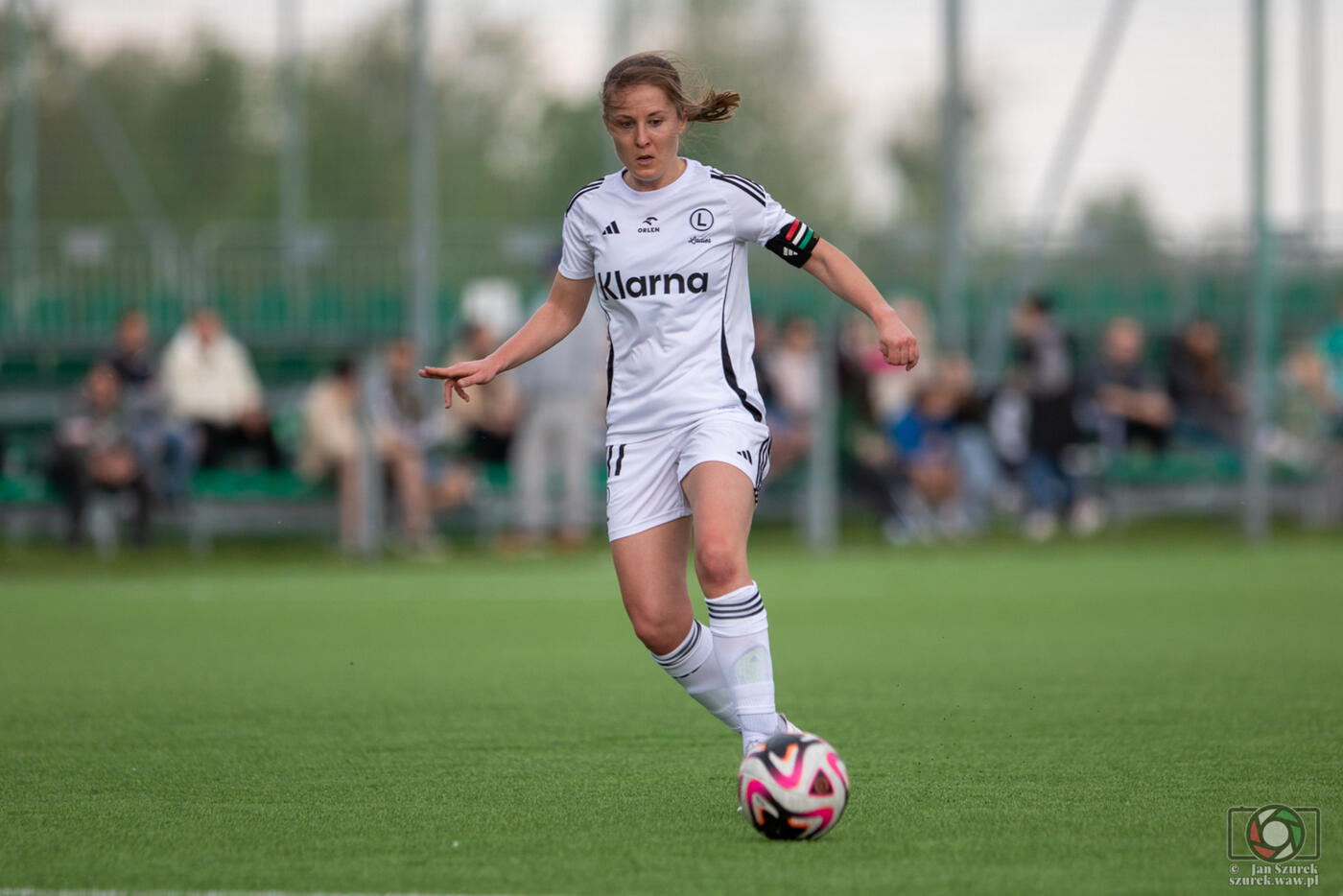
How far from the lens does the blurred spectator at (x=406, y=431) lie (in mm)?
15672

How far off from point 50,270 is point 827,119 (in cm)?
912

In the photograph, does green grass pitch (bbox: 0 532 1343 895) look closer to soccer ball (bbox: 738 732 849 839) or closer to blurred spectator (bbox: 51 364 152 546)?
soccer ball (bbox: 738 732 849 839)

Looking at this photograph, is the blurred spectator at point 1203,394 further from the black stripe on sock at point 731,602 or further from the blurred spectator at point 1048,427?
the black stripe on sock at point 731,602

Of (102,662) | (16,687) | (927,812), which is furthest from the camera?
(102,662)

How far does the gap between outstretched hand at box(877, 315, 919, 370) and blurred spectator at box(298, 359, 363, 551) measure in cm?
1110

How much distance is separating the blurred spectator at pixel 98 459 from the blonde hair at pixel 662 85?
1097 cm

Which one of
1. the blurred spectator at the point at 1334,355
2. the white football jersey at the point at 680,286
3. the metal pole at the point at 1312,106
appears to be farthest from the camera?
the metal pole at the point at 1312,106

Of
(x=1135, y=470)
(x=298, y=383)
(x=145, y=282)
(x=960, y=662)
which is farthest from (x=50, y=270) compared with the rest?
(x=960, y=662)

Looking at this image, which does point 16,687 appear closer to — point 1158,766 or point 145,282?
point 1158,766

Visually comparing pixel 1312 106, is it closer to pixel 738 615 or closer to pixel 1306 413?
pixel 1306 413

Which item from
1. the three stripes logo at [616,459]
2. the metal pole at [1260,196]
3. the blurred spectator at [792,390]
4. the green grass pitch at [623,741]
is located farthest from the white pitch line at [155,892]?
the metal pole at [1260,196]

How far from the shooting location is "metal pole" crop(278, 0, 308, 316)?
63.3ft

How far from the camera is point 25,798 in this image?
17.0 ft

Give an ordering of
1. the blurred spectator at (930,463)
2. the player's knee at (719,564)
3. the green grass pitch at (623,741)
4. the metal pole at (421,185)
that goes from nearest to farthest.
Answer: the green grass pitch at (623,741), the player's knee at (719,564), the blurred spectator at (930,463), the metal pole at (421,185)
